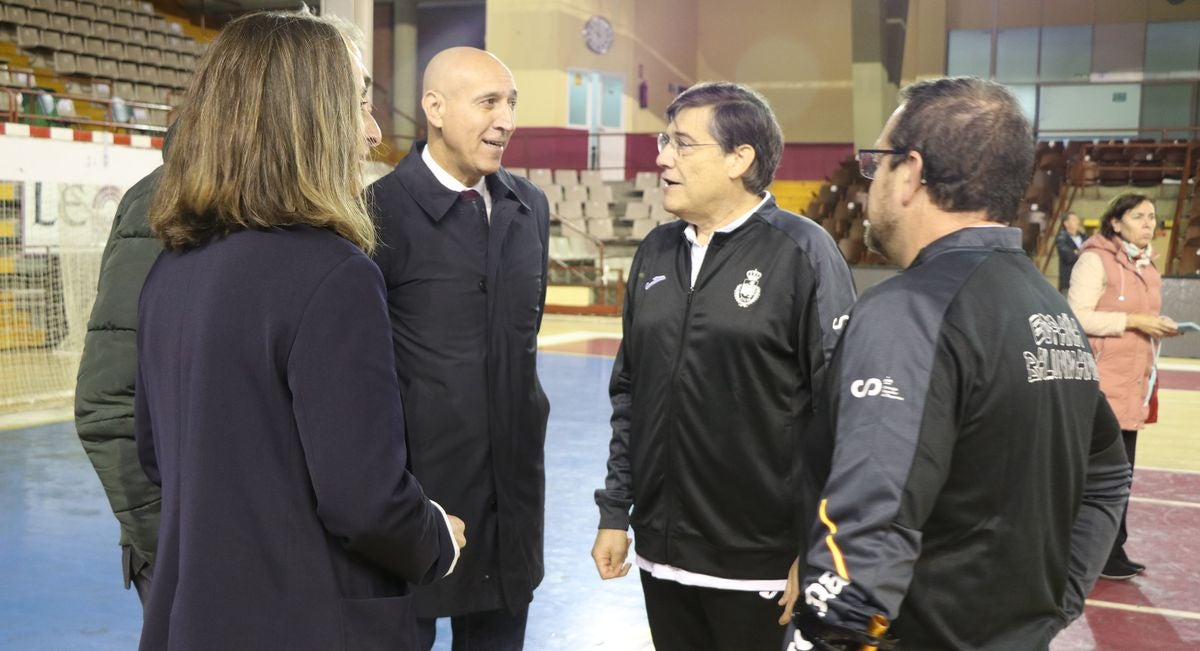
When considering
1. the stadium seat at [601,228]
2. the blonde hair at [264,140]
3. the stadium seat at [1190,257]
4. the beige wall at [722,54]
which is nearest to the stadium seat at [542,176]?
the beige wall at [722,54]

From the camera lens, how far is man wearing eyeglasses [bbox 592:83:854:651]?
259 cm

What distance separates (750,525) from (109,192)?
30.6 feet

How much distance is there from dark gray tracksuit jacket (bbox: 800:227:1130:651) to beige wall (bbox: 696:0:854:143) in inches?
941

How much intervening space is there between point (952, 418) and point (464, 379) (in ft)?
4.63

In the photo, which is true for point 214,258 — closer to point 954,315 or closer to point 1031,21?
point 954,315

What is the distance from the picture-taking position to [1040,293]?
166cm

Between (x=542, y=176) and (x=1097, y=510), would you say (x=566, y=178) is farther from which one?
(x=1097, y=510)

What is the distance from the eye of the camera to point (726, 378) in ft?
8.59

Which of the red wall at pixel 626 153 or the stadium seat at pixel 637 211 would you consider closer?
the stadium seat at pixel 637 211

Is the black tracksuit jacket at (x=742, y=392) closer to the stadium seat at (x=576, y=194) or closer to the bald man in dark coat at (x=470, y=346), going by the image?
the bald man in dark coat at (x=470, y=346)

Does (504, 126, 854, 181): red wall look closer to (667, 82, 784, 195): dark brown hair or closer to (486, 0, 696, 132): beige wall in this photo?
(486, 0, 696, 132): beige wall

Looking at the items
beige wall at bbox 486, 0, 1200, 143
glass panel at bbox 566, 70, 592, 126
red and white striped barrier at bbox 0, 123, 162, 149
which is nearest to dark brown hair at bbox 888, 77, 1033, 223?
red and white striped barrier at bbox 0, 123, 162, 149

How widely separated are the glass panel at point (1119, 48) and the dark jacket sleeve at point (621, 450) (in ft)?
77.1

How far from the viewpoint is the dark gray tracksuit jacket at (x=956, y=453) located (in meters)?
1.52
